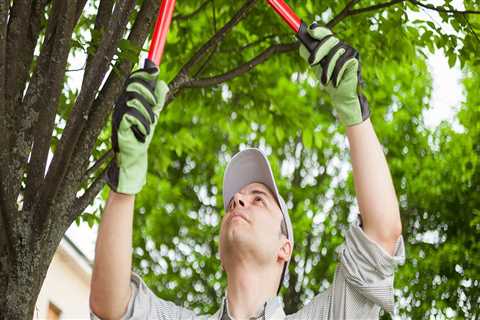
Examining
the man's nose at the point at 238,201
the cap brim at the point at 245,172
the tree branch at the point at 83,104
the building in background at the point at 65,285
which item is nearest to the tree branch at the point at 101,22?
the tree branch at the point at 83,104

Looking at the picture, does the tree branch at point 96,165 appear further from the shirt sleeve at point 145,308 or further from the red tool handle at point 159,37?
the red tool handle at point 159,37

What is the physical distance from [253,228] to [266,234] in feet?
0.17

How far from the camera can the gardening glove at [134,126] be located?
3.06m

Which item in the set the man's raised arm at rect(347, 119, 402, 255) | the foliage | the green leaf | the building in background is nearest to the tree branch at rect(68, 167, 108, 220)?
the man's raised arm at rect(347, 119, 402, 255)

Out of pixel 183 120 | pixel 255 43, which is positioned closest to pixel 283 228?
pixel 255 43

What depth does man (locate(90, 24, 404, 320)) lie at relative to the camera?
313 centimetres

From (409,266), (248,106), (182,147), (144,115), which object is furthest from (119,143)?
(409,266)

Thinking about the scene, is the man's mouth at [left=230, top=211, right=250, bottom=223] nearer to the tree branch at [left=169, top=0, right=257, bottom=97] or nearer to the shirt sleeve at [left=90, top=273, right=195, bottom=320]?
the shirt sleeve at [left=90, top=273, right=195, bottom=320]

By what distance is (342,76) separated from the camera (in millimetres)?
3508

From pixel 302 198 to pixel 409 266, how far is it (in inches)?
79.6

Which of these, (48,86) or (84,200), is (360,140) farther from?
(84,200)

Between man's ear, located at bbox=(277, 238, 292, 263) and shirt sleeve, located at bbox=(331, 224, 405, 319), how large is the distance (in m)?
0.33

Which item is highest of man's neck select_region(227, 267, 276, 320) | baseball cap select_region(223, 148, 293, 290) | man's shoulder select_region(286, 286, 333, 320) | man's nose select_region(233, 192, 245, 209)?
baseball cap select_region(223, 148, 293, 290)

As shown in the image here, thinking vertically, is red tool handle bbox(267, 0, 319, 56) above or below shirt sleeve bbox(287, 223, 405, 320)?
above
